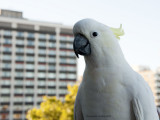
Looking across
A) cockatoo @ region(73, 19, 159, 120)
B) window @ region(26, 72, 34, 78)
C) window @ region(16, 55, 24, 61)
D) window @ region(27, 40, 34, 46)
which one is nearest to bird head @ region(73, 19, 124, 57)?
cockatoo @ region(73, 19, 159, 120)

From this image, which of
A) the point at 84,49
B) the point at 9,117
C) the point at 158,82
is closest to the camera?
the point at 84,49

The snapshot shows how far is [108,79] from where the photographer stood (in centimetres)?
267

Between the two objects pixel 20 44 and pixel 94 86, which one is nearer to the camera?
pixel 94 86

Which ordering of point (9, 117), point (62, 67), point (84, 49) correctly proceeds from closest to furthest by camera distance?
point (84, 49) < point (9, 117) < point (62, 67)

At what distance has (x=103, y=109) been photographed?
2711 mm

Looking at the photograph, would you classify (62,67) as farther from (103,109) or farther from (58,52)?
(103,109)

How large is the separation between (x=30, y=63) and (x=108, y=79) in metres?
55.1

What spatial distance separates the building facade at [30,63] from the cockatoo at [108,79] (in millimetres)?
50961

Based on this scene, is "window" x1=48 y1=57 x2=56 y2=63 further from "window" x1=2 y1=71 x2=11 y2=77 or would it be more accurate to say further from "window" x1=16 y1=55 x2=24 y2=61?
"window" x1=2 y1=71 x2=11 y2=77

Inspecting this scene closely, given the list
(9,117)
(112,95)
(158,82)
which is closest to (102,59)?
(112,95)

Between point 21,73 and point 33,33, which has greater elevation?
point 33,33

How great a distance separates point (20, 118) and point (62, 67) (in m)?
13.5

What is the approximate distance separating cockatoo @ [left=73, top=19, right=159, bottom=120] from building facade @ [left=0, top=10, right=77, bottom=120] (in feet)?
167

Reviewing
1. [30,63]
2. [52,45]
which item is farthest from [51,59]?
[30,63]
